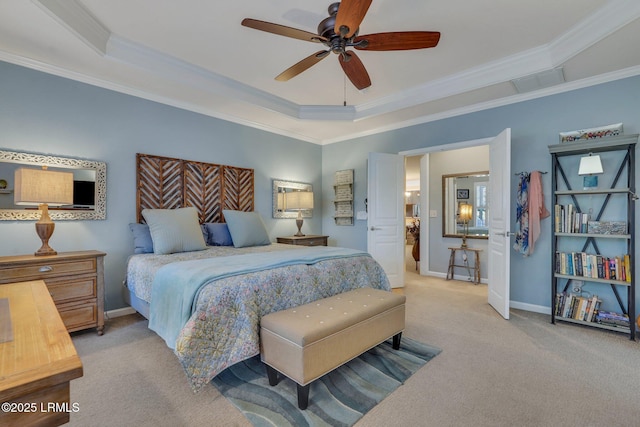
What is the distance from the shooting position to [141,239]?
3275mm

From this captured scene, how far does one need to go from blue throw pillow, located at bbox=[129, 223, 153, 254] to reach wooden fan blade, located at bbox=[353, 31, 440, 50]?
9.35ft

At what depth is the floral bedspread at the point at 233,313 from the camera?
1.82 metres

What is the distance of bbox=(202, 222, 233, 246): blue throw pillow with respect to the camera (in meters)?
3.87

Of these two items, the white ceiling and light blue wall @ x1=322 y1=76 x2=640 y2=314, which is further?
light blue wall @ x1=322 y1=76 x2=640 y2=314

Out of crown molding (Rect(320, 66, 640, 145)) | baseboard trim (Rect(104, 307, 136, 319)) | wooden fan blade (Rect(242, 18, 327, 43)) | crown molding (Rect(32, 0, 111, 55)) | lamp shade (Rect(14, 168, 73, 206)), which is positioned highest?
crown molding (Rect(32, 0, 111, 55))

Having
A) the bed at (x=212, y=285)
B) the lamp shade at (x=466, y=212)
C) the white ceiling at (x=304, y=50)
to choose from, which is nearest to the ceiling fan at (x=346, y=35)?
the white ceiling at (x=304, y=50)

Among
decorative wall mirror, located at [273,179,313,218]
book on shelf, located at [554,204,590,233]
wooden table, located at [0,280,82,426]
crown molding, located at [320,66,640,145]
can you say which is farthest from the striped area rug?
crown molding, located at [320,66,640,145]

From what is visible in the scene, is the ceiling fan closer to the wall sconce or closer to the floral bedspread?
the floral bedspread

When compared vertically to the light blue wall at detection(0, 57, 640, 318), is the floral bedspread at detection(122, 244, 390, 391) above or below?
below

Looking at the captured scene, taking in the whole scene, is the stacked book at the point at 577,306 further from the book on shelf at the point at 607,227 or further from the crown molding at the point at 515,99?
the crown molding at the point at 515,99

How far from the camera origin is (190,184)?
13.1 feet

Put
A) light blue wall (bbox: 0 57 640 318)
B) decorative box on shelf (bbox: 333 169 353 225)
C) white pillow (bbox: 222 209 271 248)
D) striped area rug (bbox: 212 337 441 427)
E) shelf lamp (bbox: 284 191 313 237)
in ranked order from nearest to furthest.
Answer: striped area rug (bbox: 212 337 441 427), light blue wall (bbox: 0 57 640 318), white pillow (bbox: 222 209 271 248), shelf lamp (bbox: 284 191 313 237), decorative box on shelf (bbox: 333 169 353 225)

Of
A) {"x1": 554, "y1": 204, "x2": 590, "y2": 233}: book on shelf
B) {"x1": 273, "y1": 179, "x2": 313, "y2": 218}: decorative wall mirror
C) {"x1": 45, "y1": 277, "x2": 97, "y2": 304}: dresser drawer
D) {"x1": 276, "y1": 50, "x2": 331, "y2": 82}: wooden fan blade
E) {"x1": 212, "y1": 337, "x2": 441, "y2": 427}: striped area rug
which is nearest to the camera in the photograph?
{"x1": 212, "y1": 337, "x2": 441, "y2": 427}: striped area rug

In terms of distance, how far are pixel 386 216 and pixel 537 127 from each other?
7.16 feet
